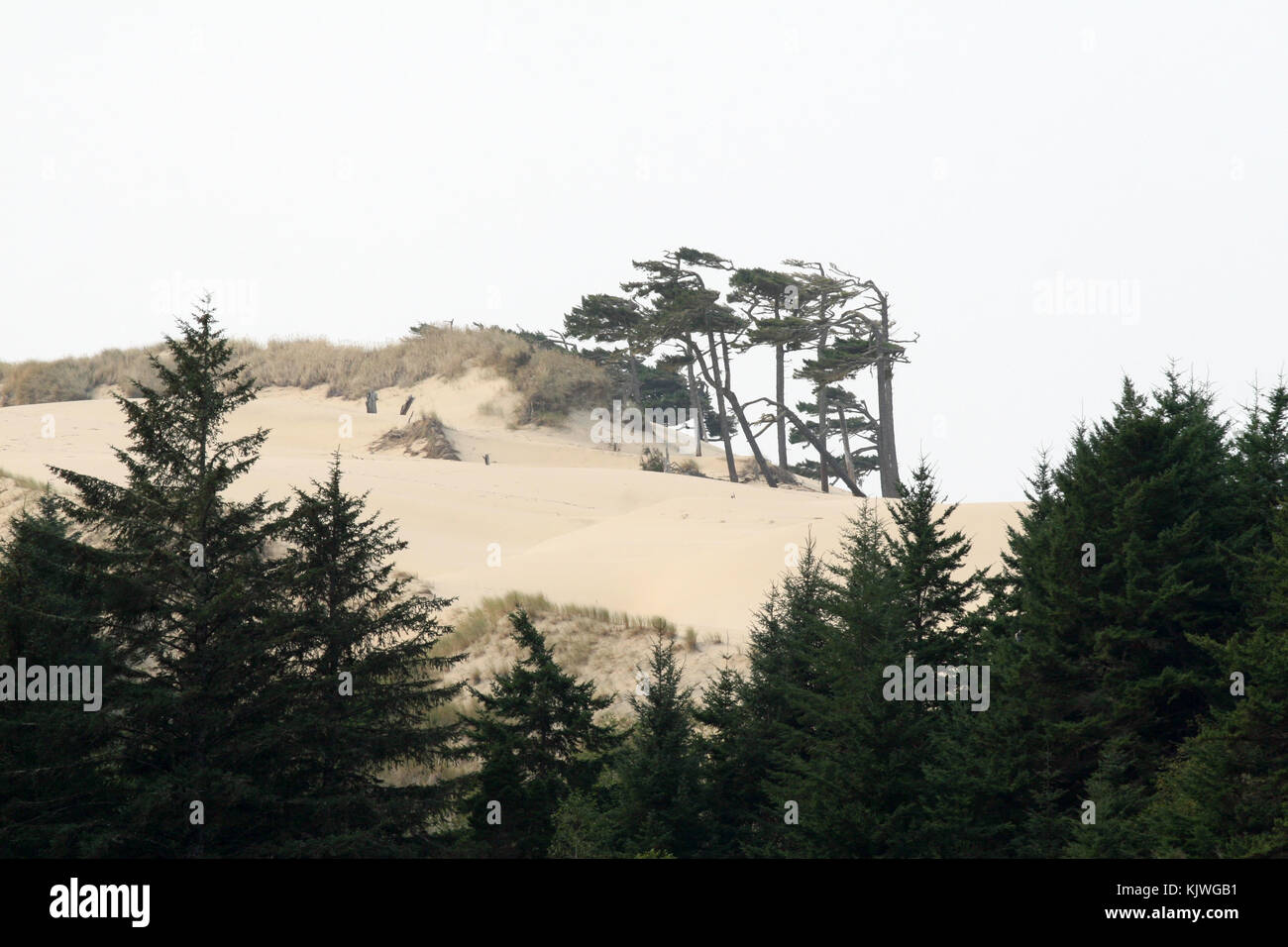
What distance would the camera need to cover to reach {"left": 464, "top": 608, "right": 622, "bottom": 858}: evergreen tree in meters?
16.6

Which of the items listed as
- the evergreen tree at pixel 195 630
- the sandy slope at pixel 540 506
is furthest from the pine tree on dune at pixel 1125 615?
the sandy slope at pixel 540 506

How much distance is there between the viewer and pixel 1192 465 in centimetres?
1605

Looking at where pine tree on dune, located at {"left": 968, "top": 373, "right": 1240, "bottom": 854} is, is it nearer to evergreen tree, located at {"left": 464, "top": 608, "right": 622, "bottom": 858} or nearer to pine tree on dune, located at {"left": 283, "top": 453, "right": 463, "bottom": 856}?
evergreen tree, located at {"left": 464, "top": 608, "right": 622, "bottom": 858}

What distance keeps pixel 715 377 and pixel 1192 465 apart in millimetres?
37328

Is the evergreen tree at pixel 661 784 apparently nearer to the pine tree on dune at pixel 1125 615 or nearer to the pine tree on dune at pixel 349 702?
the pine tree on dune at pixel 349 702

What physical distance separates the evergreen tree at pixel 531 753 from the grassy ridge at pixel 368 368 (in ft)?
139

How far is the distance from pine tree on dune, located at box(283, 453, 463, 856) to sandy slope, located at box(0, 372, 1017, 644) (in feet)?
37.3

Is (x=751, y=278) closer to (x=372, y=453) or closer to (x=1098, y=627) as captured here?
(x=372, y=453)

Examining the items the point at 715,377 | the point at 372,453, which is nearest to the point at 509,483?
the point at 372,453

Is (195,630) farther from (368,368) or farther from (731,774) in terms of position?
(368,368)

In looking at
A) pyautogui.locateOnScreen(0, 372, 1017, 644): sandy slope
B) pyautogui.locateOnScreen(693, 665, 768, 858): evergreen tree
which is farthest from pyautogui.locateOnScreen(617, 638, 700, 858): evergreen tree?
pyautogui.locateOnScreen(0, 372, 1017, 644): sandy slope

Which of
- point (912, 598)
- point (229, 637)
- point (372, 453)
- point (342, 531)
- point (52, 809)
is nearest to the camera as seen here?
point (52, 809)

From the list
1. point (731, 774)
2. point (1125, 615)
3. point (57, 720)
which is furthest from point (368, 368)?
point (1125, 615)
